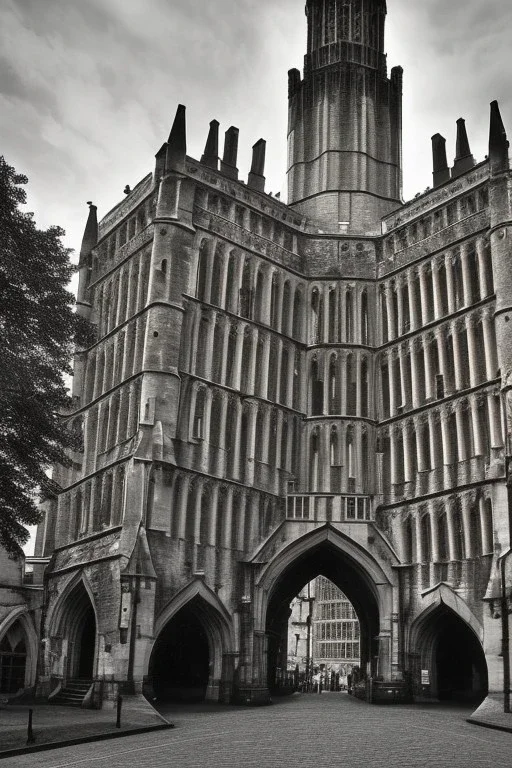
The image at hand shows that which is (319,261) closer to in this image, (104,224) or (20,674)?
(104,224)

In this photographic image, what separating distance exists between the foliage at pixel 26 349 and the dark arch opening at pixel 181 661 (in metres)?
16.0

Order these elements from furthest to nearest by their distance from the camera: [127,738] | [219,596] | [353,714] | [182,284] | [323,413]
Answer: [323,413], [182,284], [219,596], [353,714], [127,738]

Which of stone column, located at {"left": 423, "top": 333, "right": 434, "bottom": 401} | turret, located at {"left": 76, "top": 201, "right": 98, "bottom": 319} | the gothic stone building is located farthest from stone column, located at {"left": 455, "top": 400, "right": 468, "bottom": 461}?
turret, located at {"left": 76, "top": 201, "right": 98, "bottom": 319}

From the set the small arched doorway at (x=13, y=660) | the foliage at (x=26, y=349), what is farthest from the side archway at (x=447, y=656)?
the foliage at (x=26, y=349)

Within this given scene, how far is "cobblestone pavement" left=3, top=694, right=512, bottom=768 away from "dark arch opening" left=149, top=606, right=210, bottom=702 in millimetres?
9583

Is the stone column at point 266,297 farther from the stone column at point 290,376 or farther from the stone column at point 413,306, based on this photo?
the stone column at point 413,306

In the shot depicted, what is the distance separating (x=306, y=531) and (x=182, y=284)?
1300 cm

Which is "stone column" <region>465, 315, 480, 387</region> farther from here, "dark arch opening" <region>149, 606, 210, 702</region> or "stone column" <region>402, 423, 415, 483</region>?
"dark arch opening" <region>149, 606, 210, 702</region>

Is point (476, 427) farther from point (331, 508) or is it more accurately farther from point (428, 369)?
point (331, 508)

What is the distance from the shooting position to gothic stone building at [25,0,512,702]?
121 ft

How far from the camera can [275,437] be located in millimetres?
42656

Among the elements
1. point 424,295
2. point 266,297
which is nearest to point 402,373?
point 424,295

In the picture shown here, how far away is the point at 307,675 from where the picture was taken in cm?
5997

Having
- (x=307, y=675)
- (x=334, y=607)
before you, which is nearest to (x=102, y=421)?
(x=307, y=675)
